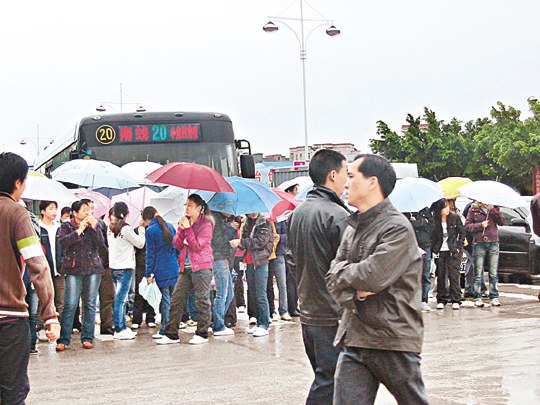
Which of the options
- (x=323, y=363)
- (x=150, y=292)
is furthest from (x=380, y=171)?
(x=150, y=292)

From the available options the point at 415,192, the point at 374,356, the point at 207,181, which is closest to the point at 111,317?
the point at 207,181

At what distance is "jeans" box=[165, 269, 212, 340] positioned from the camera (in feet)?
29.9

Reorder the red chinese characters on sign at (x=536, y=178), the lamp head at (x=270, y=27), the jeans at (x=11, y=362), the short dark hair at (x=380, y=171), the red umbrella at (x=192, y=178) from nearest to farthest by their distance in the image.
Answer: the short dark hair at (x=380, y=171)
the jeans at (x=11, y=362)
the red umbrella at (x=192, y=178)
the lamp head at (x=270, y=27)
the red chinese characters on sign at (x=536, y=178)

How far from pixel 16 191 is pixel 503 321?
26.4 feet

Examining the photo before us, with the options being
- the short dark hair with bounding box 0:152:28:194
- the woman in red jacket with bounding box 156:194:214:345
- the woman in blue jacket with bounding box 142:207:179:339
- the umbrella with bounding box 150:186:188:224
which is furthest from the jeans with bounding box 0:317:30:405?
the umbrella with bounding box 150:186:188:224

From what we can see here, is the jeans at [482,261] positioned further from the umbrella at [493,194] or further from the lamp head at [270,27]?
the lamp head at [270,27]

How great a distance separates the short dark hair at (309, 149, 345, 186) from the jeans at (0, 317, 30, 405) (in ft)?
7.02

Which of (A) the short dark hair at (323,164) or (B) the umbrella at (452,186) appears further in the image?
(B) the umbrella at (452,186)

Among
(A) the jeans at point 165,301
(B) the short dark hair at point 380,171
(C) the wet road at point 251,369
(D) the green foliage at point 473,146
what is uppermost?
(D) the green foliage at point 473,146

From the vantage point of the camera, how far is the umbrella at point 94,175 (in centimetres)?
1156

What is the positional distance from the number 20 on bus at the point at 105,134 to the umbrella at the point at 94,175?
6.04 ft

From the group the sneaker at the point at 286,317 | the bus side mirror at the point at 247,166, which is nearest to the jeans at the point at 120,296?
the sneaker at the point at 286,317

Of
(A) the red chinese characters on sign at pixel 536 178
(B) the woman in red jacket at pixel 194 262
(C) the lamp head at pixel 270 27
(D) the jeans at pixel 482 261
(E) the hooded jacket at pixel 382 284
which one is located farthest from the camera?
(A) the red chinese characters on sign at pixel 536 178

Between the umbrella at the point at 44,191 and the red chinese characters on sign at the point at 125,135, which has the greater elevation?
the red chinese characters on sign at the point at 125,135
